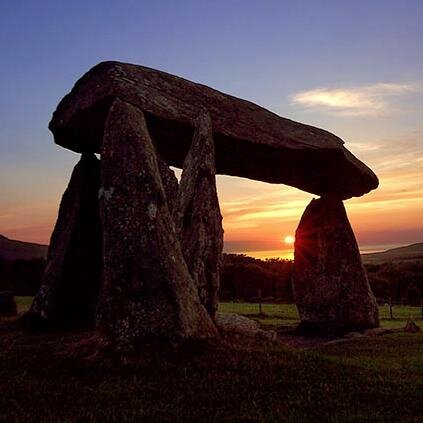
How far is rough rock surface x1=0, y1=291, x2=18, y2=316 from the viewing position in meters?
24.6

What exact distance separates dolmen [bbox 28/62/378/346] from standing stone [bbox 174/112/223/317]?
30mm

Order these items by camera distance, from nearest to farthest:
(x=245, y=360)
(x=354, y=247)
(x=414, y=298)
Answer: (x=245, y=360) < (x=354, y=247) < (x=414, y=298)

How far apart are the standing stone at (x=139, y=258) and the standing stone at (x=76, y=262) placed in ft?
17.2

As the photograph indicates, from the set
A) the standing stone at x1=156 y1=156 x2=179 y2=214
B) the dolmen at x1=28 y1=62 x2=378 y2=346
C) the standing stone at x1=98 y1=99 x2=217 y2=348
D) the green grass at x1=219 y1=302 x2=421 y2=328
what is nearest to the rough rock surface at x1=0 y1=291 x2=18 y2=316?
the dolmen at x1=28 y1=62 x2=378 y2=346

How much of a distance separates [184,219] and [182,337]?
186 inches

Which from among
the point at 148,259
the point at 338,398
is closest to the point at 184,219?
the point at 148,259

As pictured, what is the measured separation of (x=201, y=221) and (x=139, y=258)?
3.80 meters

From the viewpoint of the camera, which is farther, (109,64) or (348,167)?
(348,167)

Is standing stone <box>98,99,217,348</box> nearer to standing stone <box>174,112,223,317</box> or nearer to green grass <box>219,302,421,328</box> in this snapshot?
standing stone <box>174,112,223,317</box>

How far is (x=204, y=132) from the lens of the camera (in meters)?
16.6

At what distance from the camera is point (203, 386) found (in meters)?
10.1

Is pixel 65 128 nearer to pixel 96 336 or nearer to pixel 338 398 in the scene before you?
pixel 96 336

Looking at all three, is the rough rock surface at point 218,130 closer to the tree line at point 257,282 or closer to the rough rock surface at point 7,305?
the rough rock surface at point 7,305

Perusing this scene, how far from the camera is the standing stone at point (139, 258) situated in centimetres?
1184
